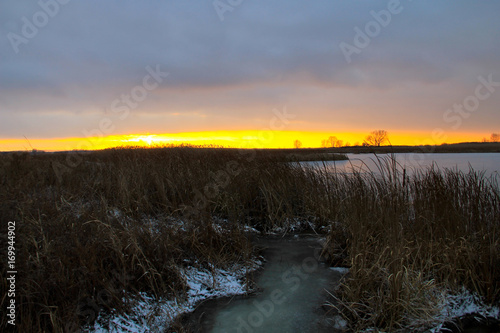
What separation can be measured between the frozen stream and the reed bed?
0.98 feet

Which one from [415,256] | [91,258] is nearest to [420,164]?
[415,256]

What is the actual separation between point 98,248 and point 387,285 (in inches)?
126

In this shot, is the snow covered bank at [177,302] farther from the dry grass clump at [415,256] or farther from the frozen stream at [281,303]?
the dry grass clump at [415,256]

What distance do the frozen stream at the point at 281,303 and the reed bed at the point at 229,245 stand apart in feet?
0.98

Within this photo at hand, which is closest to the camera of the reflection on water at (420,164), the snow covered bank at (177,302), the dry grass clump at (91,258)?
the dry grass clump at (91,258)

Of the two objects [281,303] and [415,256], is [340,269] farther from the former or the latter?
[281,303]

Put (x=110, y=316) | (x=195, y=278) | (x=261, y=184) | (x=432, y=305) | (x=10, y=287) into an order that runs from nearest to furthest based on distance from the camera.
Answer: (x=10, y=287) → (x=110, y=316) → (x=432, y=305) → (x=195, y=278) → (x=261, y=184)

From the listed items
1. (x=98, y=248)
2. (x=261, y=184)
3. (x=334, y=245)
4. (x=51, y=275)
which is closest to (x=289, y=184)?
(x=261, y=184)

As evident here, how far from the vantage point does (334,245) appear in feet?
14.7

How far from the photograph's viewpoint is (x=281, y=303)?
10.7 feet

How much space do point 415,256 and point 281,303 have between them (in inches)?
70.9

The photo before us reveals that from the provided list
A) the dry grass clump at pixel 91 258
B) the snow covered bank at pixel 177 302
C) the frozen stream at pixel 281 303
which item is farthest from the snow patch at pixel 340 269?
the dry grass clump at pixel 91 258

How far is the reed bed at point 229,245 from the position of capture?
278 cm

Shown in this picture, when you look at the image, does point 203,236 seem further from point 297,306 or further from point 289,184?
point 289,184
